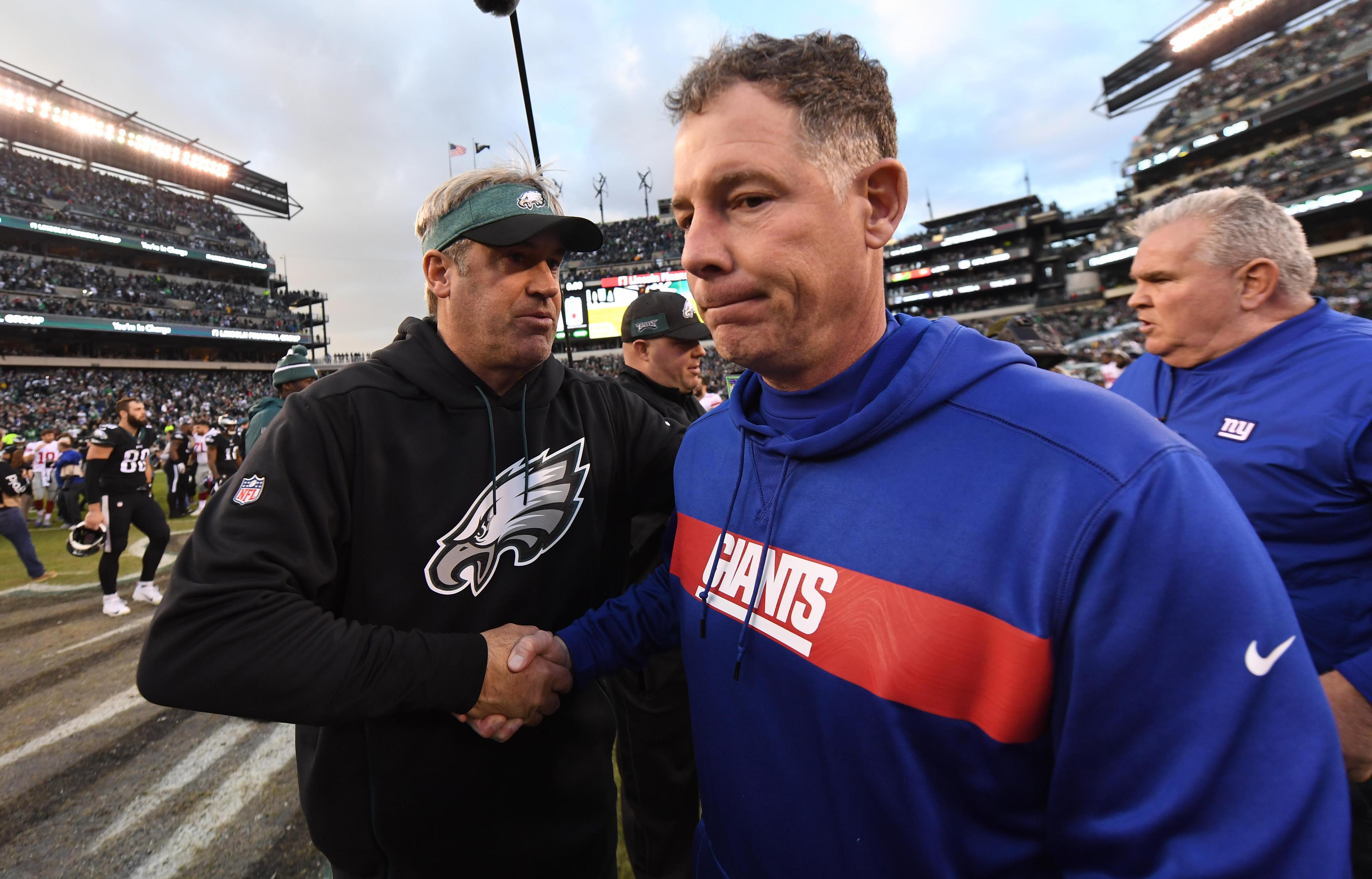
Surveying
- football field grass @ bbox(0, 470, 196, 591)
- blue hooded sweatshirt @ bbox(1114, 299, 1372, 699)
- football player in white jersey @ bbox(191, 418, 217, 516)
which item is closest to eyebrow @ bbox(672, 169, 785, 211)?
blue hooded sweatshirt @ bbox(1114, 299, 1372, 699)

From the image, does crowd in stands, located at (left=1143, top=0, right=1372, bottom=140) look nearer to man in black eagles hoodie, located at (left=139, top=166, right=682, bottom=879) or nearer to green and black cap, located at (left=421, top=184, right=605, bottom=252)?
green and black cap, located at (left=421, top=184, right=605, bottom=252)

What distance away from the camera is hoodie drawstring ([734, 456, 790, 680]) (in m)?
1.21

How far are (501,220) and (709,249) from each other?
910 mm

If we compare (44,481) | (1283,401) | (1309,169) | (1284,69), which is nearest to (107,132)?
(44,481)

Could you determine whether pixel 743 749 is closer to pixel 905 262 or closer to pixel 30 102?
pixel 30 102

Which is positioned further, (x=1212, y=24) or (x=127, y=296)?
(x=127, y=296)

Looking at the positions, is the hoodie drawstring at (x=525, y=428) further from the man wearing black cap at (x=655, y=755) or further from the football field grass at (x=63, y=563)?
the football field grass at (x=63, y=563)

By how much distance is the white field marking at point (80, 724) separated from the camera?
3703mm

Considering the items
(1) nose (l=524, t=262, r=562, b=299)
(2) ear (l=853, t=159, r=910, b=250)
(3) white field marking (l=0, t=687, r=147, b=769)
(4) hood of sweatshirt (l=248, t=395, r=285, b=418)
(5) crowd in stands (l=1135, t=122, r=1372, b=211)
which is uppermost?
(5) crowd in stands (l=1135, t=122, r=1372, b=211)

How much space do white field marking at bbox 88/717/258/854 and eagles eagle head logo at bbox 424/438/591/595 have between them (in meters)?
2.95

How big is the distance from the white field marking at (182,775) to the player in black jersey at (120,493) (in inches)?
134

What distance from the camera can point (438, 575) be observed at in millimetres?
1666

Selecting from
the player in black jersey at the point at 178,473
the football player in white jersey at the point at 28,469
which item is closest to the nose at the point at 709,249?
the player in black jersey at the point at 178,473

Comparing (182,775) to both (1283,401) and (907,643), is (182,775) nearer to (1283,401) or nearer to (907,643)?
(907,643)
